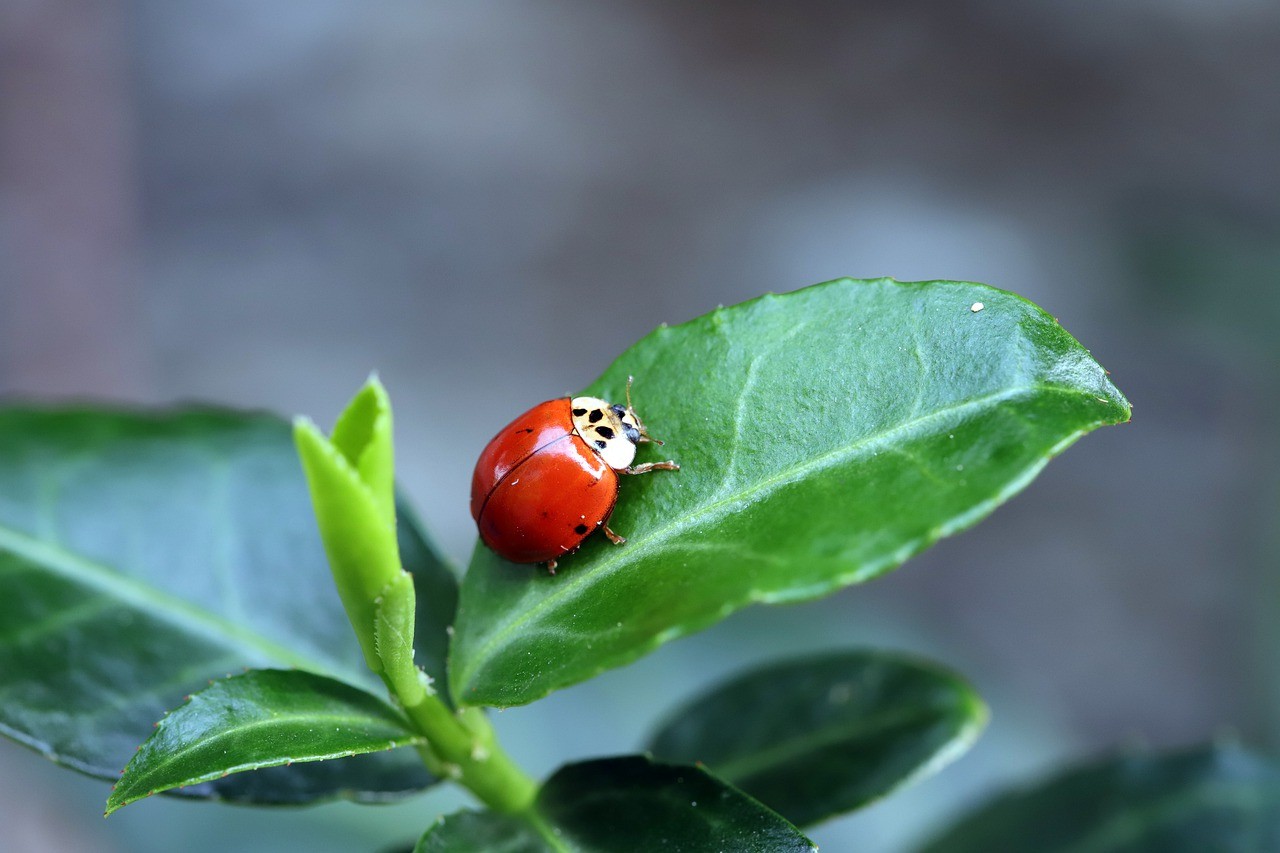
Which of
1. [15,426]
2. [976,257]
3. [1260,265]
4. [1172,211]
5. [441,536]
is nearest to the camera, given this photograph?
[15,426]

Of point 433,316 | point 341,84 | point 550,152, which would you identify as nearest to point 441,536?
point 433,316

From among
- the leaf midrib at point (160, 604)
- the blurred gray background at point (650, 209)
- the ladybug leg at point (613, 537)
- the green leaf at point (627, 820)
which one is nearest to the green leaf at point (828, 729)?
the green leaf at point (627, 820)

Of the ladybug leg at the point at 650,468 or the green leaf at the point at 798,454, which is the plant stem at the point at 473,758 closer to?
the green leaf at the point at 798,454

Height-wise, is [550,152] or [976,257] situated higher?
[550,152]

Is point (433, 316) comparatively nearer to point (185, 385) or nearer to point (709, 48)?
point (185, 385)

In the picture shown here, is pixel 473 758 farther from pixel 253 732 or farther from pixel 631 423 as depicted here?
pixel 631 423

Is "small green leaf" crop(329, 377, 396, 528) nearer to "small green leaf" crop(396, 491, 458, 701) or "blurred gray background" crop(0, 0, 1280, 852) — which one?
"small green leaf" crop(396, 491, 458, 701)

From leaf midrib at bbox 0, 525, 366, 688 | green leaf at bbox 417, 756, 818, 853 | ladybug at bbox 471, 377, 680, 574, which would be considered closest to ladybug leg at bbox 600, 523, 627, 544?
ladybug at bbox 471, 377, 680, 574
